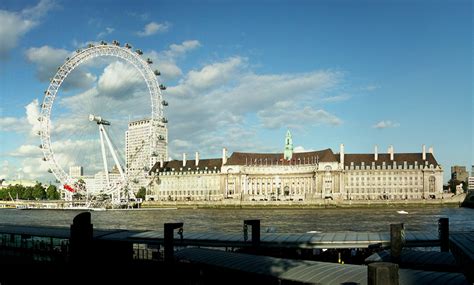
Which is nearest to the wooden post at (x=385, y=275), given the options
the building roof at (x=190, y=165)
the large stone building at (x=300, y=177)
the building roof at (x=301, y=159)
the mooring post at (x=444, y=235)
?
the mooring post at (x=444, y=235)

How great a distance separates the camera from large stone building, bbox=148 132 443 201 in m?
138

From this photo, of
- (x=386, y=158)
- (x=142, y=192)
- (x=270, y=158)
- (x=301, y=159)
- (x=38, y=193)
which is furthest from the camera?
(x=38, y=193)

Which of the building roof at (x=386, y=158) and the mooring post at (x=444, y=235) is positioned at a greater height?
the building roof at (x=386, y=158)

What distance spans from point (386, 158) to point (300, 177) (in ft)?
81.8

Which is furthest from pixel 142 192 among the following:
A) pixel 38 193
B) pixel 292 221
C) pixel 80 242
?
pixel 80 242

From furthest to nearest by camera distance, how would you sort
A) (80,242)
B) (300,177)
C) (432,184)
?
(300,177), (432,184), (80,242)

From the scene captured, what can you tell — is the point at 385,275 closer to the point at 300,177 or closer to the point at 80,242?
the point at 80,242

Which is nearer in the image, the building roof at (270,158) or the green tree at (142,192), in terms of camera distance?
the building roof at (270,158)

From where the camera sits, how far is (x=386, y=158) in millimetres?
142375

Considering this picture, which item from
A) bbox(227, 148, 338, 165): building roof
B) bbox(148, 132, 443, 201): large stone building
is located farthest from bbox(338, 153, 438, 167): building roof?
bbox(227, 148, 338, 165): building roof

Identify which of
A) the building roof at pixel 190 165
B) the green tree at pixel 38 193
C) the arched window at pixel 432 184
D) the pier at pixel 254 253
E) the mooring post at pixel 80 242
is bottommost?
the green tree at pixel 38 193

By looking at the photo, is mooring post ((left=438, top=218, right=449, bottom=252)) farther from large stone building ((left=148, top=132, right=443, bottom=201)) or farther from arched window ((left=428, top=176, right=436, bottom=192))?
arched window ((left=428, top=176, right=436, bottom=192))

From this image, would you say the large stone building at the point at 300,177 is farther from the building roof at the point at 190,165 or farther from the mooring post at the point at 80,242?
the mooring post at the point at 80,242

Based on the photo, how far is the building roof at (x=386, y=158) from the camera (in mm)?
139250
